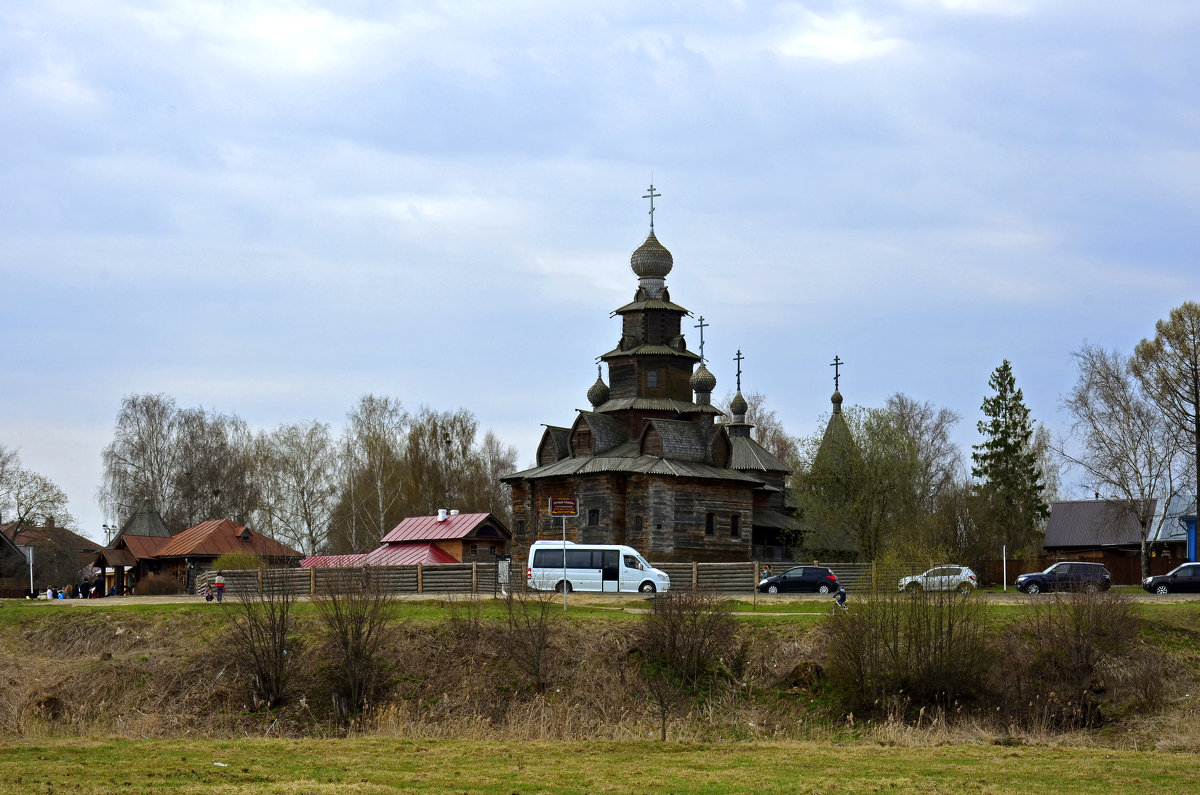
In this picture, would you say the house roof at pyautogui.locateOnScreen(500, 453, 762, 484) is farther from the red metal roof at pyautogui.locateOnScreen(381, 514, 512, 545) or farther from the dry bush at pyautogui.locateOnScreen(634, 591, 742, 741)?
the dry bush at pyautogui.locateOnScreen(634, 591, 742, 741)

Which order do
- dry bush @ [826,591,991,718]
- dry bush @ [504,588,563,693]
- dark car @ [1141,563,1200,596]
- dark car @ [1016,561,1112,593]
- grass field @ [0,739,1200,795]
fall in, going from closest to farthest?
grass field @ [0,739,1200,795] → dry bush @ [826,591,991,718] → dry bush @ [504,588,563,693] → dark car @ [1016,561,1112,593] → dark car @ [1141,563,1200,596]

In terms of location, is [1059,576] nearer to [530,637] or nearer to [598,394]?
[530,637]

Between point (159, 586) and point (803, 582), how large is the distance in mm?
32451

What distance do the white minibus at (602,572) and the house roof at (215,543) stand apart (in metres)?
23.5

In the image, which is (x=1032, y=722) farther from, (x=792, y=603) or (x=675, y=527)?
(x=675, y=527)

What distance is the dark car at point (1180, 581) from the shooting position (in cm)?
4378

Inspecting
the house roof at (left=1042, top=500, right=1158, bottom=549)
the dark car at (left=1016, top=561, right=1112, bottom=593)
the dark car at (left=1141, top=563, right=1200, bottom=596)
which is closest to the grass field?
the dark car at (left=1016, top=561, right=1112, bottom=593)

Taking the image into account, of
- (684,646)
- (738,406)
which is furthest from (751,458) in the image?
(684,646)

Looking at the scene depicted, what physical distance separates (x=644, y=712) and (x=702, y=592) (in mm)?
3186

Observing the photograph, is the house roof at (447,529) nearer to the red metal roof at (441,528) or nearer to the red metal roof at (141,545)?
the red metal roof at (441,528)

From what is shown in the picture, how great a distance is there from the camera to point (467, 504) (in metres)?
85.3

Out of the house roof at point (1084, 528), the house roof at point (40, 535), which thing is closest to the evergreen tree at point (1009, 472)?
the house roof at point (1084, 528)

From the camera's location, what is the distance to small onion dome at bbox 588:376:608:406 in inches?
2685

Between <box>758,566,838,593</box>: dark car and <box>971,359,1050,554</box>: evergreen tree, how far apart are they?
26.0 meters
